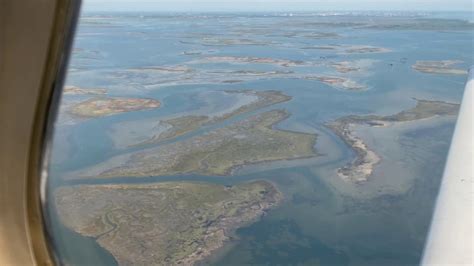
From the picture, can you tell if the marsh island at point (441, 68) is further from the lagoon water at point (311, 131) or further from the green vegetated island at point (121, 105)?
the green vegetated island at point (121, 105)

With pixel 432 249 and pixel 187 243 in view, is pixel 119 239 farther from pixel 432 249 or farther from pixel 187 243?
pixel 432 249

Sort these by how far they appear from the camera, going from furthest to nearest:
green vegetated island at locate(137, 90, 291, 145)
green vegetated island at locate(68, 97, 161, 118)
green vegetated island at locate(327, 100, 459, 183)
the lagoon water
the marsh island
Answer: green vegetated island at locate(137, 90, 291, 145) → green vegetated island at locate(68, 97, 161, 118) → the marsh island → green vegetated island at locate(327, 100, 459, 183) → the lagoon water

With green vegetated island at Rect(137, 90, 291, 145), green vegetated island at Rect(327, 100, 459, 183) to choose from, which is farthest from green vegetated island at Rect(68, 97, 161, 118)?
green vegetated island at Rect(327, 100, 459, 183)

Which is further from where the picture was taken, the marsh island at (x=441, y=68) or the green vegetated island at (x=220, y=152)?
the marsh island at (x=441, y=68)

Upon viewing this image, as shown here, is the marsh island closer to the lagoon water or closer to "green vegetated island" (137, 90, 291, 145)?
the lagoon water

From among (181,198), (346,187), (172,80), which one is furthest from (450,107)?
(172,80)

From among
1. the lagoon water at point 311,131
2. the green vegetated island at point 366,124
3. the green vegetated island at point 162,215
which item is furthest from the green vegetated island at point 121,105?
the green vegetated island at point 366,124
